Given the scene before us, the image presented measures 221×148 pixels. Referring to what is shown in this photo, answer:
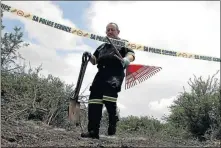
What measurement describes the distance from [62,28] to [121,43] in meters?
1.98

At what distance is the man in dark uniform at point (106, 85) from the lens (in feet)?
15.4

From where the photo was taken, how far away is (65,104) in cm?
861

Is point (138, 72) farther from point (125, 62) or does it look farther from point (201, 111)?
point (201, 111)

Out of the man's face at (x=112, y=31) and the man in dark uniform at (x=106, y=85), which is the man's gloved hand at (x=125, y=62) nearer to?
the man in dark uniform at (x=106, y=85)

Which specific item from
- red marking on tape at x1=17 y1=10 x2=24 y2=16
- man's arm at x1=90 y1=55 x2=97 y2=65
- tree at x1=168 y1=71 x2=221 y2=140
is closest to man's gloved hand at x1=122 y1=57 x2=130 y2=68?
man's arm at x1=90 y1=55 x2=97 y2=65

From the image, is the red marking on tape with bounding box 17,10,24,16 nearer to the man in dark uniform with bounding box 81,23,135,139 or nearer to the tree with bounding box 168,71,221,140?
the man in dark uniform with bounding box 81,23,135,139

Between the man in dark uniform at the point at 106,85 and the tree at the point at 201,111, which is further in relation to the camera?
the tree at the point at 201,111

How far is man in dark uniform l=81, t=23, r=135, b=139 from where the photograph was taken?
4.71 m

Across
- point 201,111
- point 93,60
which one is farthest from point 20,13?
point 201,111

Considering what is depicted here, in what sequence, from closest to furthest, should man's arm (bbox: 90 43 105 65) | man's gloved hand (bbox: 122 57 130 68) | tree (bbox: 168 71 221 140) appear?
man's gloved hand (bbox: 122 57 130 68), man's arm (bbox: 90 43 105 65), tree (bbox: 168 71 221 140)

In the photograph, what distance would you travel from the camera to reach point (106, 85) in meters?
4.71

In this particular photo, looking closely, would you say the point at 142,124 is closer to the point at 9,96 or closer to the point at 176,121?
the point at 176,121

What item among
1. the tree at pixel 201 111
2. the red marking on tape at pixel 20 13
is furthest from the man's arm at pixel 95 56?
the tree at pixel 201 111

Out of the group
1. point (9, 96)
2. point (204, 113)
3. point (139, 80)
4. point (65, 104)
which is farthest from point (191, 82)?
point (139, 80)
